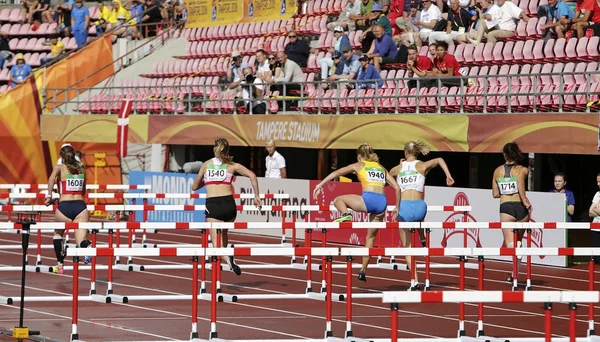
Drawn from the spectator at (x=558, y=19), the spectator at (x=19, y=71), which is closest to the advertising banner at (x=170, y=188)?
the spectator at (x=558, y=19)

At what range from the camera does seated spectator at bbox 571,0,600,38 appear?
23078 millimetres

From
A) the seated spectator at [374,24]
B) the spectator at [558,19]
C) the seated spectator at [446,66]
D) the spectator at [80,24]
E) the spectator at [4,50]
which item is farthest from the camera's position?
the spectator at [4,50]

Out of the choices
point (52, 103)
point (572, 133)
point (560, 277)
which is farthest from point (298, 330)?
point (52, 103)

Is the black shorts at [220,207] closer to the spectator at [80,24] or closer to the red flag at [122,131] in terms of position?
the red flag at [122,131]

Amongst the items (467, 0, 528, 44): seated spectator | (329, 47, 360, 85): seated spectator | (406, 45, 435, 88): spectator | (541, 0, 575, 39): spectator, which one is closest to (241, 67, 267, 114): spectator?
(329, 47, 360, 85): seated spectator

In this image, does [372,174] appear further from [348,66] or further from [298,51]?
[298,51]

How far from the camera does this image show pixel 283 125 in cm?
2756

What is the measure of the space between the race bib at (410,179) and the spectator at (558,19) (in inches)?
311

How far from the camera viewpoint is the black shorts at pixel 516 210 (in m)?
16.7

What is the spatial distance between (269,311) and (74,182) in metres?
4.17

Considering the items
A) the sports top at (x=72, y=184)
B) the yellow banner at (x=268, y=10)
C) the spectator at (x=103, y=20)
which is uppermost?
the spectator at (x=103, y=20)

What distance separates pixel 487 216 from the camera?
70.5ft

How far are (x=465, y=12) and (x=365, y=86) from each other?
251cm

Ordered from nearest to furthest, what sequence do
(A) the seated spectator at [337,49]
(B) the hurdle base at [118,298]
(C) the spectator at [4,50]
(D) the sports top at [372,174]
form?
(B) the hurdle base at [118,298] < (D) the sports top at [372,174] < (A) the seated spectator at [337,49] < (C) the spectator at [4,50]
